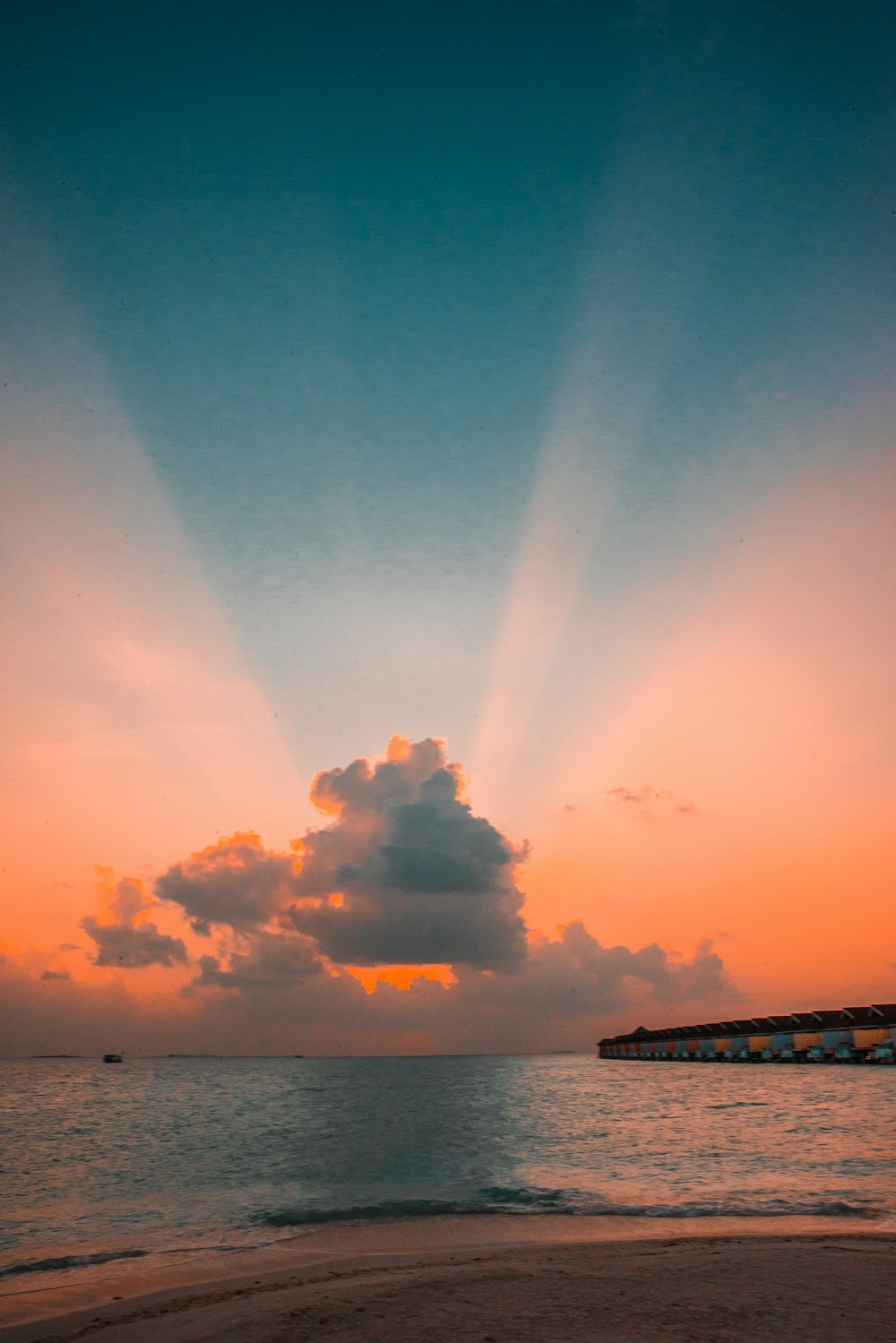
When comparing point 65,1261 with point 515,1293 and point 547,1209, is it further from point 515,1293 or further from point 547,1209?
point 547,1209

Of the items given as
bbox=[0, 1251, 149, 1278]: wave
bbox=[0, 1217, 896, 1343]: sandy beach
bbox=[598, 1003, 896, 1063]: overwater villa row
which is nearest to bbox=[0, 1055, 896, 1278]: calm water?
bbox=[0, 1251, 149, 1278]: wave

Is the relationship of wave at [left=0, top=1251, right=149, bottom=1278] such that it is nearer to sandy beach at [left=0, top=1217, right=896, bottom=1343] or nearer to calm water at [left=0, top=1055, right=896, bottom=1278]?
calm water at [left=0, top=1055, right=896, bottom=1278]

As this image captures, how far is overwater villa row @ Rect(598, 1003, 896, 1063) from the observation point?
8581 centimetres

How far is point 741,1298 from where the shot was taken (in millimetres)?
11414

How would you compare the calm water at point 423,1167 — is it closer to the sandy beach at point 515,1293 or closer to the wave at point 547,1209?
the wave at point 547,1209

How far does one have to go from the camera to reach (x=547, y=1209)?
70.2 feet

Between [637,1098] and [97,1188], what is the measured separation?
47147 mm

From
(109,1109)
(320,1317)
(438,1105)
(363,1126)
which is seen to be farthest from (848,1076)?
(320,1317)

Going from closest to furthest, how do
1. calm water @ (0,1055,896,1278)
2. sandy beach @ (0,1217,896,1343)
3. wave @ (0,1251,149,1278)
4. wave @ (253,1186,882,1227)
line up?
sandy beach @ (0,1217,896,1343)
wave @ (0,1251,149,1278)
wave @ (253,1186,882,1227)
calm water @ (0,1055,896,1278)

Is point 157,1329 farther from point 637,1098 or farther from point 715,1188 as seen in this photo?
point 637,1098

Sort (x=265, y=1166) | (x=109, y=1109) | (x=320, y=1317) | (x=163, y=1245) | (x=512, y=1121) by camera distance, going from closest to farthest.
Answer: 1. (x=320, y=1317)
2. (x=163, y=1245)
3. (x=265, y=1166)
4. (x=512, y=1121)
5. (x=109, y=1109)

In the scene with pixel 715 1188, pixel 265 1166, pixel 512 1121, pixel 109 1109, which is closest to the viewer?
pixel 715 1188

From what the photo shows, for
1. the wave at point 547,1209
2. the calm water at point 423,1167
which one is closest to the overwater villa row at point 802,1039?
the calm water at point 423,1167

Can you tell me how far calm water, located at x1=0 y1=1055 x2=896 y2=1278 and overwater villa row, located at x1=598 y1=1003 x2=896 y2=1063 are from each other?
31.0m
